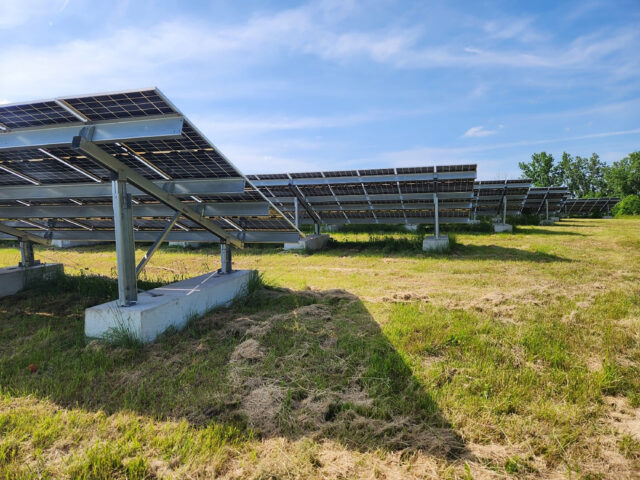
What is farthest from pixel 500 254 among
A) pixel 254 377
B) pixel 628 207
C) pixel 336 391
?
pixel 628 207

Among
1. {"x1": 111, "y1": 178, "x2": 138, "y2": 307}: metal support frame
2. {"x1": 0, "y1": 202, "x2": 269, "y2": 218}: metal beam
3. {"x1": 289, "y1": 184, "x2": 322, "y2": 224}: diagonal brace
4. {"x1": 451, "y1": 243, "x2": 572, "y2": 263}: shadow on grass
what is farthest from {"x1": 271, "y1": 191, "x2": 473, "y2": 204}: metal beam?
{"x1": 111, "y1": 178, "x2": 138, "y2": 307}: metal support frame

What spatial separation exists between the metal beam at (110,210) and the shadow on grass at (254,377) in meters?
1.91

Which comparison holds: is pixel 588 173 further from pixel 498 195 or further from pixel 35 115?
pixel 35 115

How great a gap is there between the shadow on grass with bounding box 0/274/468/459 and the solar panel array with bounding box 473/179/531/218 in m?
18.6

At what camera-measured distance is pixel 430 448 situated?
293 cm

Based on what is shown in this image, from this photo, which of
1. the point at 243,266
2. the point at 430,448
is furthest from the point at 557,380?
the point at 243,266

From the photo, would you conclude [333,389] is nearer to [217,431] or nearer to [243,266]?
[217,431]

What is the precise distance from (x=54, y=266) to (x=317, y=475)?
358 inches

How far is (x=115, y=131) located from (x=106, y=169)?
2.35ft

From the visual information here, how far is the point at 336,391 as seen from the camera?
3.74m

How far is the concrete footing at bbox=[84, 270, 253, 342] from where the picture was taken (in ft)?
15.9

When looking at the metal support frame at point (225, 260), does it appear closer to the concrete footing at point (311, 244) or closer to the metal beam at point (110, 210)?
the metal beam at point (110, 210)

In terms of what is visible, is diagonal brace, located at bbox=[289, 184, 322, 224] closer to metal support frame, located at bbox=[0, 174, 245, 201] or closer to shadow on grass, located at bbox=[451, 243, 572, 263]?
shadow on grass, located at bbox=[451, 243, 572, 263]

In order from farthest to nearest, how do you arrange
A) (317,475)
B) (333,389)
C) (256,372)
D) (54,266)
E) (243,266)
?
(243,266), (54,266), (256,372), (333,389), (317,475)
